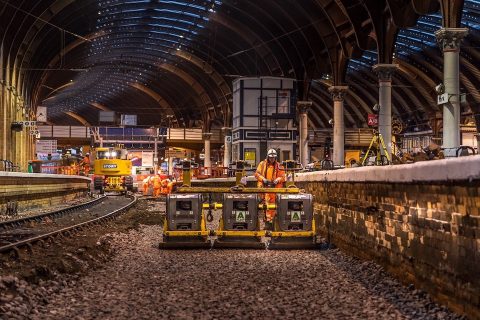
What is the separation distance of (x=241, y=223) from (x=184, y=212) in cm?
118

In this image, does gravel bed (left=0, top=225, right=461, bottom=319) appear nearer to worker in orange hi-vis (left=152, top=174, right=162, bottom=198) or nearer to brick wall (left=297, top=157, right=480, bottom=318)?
brick wall (left=297, top=157, right=480, bottom=318)

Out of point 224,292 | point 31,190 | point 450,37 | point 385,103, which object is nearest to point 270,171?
point 224,292

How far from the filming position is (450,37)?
21562mm

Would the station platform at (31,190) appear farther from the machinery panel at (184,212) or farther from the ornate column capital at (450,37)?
the ornate column capital at (450,37)

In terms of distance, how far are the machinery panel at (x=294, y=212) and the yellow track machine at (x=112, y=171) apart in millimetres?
31676

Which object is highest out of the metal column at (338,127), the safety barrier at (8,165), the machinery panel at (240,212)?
the metal column at (338,127)

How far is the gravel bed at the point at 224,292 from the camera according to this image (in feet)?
23.0

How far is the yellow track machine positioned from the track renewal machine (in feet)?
102

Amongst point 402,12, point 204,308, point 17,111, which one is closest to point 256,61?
point 17,111

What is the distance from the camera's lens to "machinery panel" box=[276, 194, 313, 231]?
13156mm

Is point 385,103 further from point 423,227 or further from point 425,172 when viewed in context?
point 425,172

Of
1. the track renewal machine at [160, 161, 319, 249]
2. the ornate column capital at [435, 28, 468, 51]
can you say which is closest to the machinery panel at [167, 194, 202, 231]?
the track renewal machine at [160, 161, 319, 249]

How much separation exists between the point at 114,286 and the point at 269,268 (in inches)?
108

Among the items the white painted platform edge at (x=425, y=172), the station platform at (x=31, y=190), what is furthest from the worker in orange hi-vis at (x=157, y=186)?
the white painted platform edge at (x=425, y=172)
